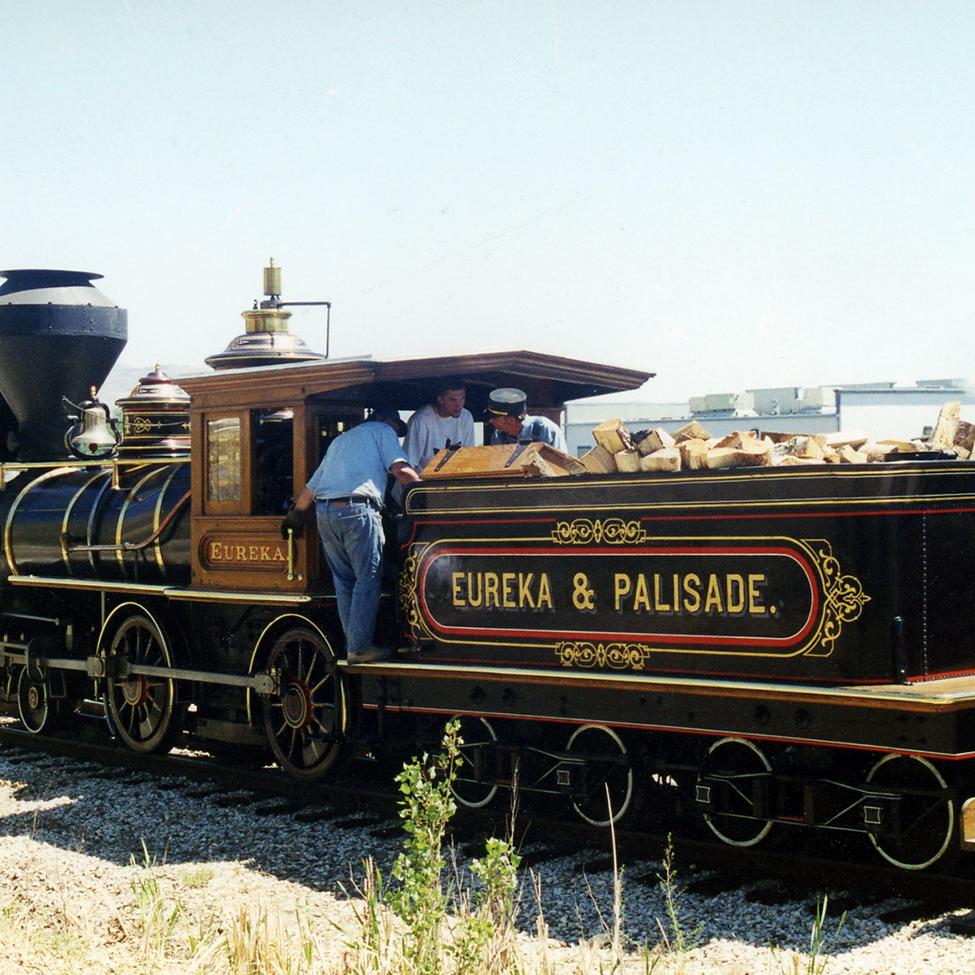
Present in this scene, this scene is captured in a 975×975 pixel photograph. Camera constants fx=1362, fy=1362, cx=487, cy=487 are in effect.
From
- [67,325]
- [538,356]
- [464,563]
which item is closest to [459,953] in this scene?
[464,563]

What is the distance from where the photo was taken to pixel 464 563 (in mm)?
7457

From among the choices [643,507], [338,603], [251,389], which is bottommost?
[338,603]

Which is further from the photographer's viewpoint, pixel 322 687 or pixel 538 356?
pixel 322 687

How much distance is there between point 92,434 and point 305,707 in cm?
456

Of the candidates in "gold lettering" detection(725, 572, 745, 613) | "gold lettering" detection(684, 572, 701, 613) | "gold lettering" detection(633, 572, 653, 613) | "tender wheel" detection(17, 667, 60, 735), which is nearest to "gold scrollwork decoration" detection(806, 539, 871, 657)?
"gold lettering" detection(725, 572, 745, 613)

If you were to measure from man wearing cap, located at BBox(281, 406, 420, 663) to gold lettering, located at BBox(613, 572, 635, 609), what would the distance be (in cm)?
155

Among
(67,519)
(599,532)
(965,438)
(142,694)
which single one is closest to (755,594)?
(599,532)

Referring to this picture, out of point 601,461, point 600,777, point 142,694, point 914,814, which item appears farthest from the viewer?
point 142,694

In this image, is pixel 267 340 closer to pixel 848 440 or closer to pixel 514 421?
pixel 514 421

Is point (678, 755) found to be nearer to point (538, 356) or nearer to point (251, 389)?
point (538, 356)

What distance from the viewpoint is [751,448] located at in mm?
6492

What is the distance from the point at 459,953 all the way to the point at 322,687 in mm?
4218

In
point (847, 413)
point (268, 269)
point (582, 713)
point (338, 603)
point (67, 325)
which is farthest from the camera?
point (847, 413)

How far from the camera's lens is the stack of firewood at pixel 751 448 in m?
6.40
